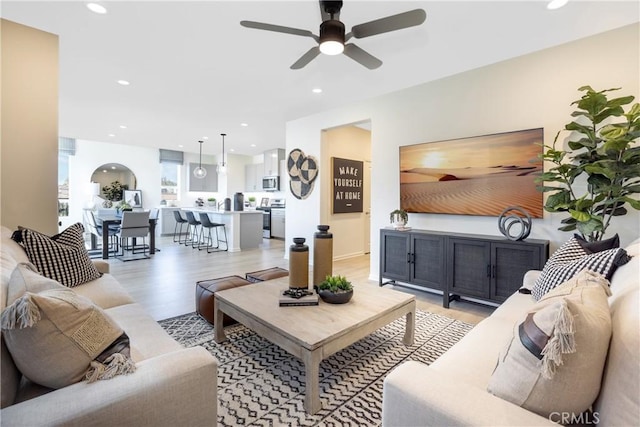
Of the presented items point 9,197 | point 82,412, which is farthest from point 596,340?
point 9,197

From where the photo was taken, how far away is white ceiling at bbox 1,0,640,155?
7.77 ft

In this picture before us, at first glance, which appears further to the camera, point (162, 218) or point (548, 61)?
point (162, 218)

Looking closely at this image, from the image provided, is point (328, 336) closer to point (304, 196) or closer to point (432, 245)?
point (432, 245)

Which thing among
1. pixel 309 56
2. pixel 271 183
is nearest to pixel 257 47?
pixel 309 56

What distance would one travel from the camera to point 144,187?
8.77 meters

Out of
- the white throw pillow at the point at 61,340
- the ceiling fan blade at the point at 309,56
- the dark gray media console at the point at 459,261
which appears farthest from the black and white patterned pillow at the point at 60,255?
the dark gray media console at the point at 459,261

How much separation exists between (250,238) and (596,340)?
6.47 m

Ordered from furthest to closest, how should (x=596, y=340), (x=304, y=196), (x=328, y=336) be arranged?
(x=304, y=196)
(x=328, y=336)
(x=596, y=340)

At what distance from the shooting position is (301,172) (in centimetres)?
546

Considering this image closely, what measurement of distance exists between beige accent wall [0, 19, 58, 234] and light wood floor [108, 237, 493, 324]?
1265 millimetres

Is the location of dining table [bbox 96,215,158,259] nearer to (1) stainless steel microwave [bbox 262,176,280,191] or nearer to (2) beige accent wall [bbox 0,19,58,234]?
(2) beige accent wall [bbox 0,19,58,234]

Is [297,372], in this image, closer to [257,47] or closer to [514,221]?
[514,221]

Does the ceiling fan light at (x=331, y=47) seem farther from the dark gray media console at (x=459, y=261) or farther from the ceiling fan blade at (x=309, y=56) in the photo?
the dark gray media console at (x=459, y=261)

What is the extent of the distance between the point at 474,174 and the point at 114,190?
9.34 m
